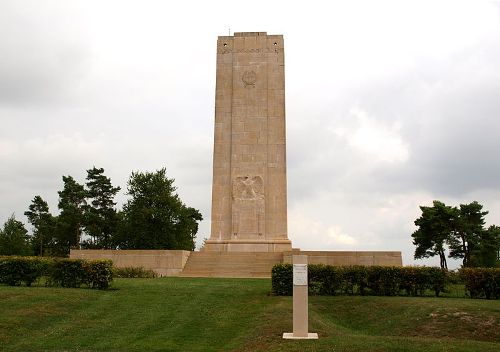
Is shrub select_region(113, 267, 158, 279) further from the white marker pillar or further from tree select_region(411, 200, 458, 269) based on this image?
tree select_region(411, 200, 458, 269)

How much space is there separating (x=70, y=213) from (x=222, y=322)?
44334 millimetres

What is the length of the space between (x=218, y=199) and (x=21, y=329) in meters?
21.5

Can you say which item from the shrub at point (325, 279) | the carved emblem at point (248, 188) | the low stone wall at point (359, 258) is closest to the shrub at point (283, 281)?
the shrub at point (325, 279)

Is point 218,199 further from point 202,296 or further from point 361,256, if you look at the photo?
point 202,296

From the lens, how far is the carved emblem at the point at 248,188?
110 ft

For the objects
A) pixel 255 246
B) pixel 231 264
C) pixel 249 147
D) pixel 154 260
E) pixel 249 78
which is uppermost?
pixel 249 78

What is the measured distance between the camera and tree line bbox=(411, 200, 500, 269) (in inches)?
1490

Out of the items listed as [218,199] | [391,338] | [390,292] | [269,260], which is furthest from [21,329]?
[218,199]

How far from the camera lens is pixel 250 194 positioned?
3362 centimetres

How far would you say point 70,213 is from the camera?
54344 millimetres

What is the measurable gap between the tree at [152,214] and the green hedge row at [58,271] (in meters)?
29.1

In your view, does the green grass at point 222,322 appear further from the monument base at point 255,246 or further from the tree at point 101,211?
the tree at point 101,211

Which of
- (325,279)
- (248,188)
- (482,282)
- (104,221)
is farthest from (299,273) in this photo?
(104,221)

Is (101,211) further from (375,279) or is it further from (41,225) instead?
(375,279)
